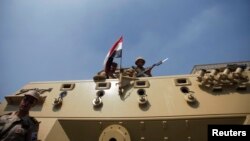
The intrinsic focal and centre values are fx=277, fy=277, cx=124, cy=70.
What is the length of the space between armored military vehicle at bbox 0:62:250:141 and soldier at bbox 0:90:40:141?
0.71m

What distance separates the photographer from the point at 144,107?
5.96 meters

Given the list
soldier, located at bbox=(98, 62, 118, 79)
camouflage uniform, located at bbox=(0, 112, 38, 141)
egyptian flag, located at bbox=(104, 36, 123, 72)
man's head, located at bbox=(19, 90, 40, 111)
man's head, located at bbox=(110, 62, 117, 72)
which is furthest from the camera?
man's head, located at bbox=(110, 62, 117, 72)

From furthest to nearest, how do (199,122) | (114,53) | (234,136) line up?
(114,53) → (199,122) → (234,136)

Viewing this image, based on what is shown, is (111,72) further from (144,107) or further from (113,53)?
(144,107)

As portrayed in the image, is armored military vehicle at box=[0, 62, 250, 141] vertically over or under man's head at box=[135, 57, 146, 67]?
under

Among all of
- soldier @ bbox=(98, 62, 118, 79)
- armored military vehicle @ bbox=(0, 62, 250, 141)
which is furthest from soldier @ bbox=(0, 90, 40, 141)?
soldier @ bbox=(98, 62, 118, 79)

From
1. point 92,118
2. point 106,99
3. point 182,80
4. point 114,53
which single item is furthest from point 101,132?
point 114,53

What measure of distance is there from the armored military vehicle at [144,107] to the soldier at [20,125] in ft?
2.33

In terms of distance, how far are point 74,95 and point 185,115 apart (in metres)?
2.69

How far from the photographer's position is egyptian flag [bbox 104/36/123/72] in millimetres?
8812

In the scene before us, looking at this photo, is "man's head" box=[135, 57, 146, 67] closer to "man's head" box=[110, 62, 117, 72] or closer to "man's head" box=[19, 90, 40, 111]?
"man's head" box=[110, 62, 117, 72]

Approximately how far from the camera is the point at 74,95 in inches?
262

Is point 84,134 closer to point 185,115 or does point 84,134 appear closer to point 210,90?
point 185,115

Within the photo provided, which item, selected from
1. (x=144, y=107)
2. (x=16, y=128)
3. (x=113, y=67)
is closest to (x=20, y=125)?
(x=16, y=128)
